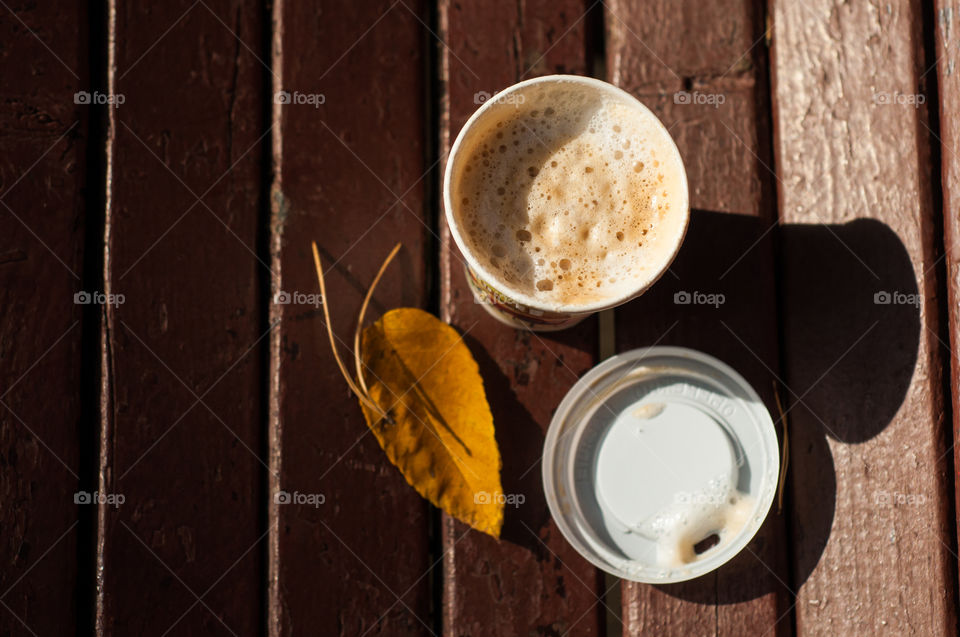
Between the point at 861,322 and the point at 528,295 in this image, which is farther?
the point at 861,322

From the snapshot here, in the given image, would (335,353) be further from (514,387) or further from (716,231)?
(716,231)

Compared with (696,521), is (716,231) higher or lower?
higher

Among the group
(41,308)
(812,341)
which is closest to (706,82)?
(812,341)

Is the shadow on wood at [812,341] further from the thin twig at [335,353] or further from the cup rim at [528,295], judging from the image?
the thin twig at [335,353]

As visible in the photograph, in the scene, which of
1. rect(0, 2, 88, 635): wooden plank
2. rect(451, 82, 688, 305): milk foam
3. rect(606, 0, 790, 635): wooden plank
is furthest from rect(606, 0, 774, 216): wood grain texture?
rect(0, 2, 88, 635): wooden plank

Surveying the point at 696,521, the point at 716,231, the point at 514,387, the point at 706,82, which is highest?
the point at 706,82

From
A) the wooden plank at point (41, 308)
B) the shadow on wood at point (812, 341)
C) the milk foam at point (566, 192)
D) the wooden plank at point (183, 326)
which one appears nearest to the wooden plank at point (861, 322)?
the shadow on wood at point (812, 341)
